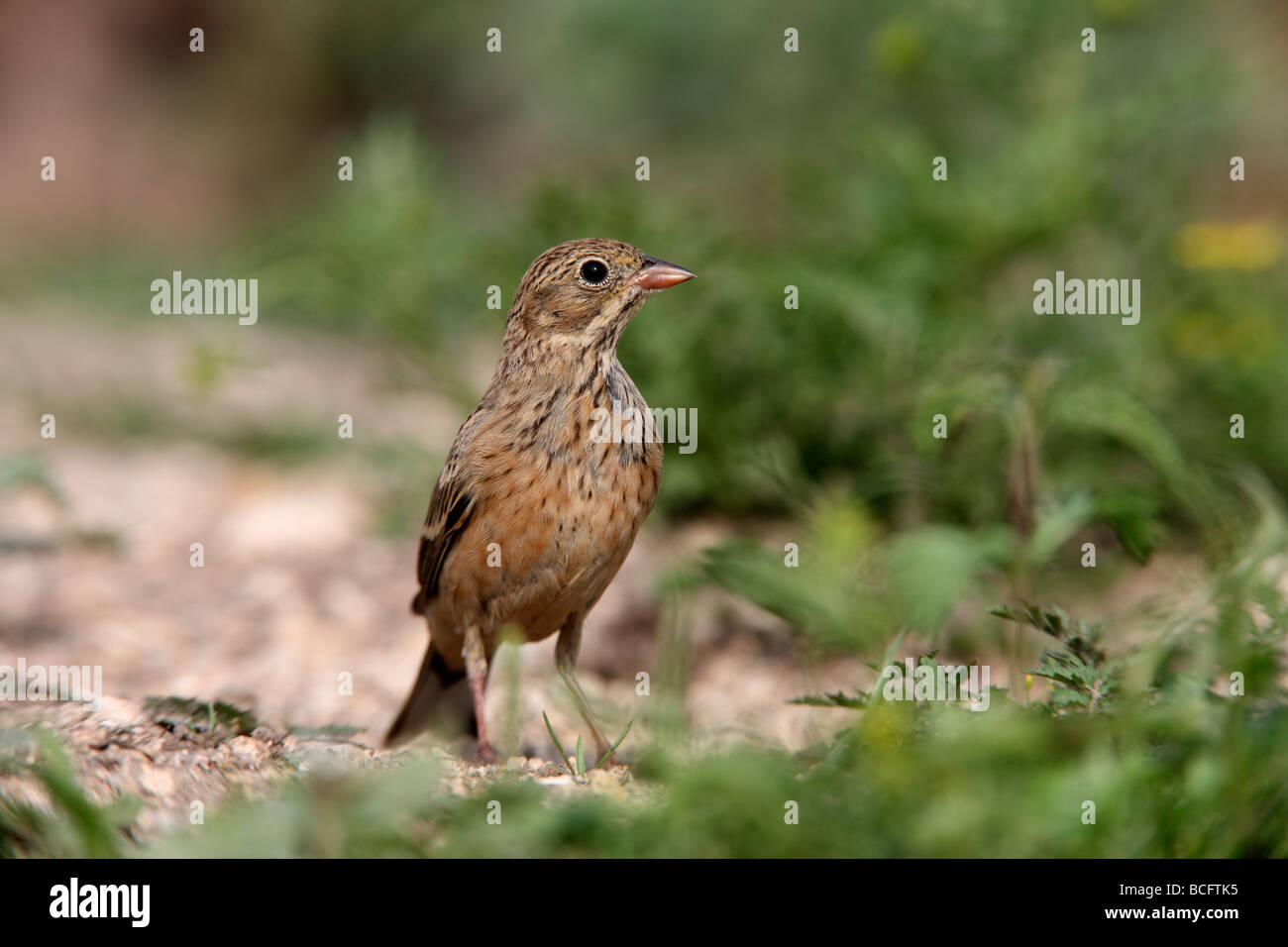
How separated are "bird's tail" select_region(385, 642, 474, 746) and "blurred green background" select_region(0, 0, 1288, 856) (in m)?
0.85

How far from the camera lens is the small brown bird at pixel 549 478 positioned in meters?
4.07

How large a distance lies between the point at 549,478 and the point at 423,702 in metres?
1.14

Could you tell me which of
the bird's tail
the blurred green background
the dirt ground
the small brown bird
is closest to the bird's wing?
the small brown bird

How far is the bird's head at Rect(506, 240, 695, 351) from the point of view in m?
4.36

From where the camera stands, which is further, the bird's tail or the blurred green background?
the bird's tail

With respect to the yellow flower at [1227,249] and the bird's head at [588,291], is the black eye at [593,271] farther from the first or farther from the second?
the yellow flower at [1227,249]

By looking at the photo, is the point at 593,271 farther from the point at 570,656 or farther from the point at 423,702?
the point at 423,702

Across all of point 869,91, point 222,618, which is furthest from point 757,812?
point 869,91

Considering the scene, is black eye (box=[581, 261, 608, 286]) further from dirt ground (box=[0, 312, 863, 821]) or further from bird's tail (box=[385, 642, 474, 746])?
bird's tail (box=[385, 642, 474, 746])

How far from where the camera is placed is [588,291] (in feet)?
14.3

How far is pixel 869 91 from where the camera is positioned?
820 centimetres

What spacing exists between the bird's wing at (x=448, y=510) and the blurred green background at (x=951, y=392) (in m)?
0.78

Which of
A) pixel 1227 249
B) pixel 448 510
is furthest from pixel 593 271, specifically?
pixel 1227 249

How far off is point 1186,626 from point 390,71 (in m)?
10.9
